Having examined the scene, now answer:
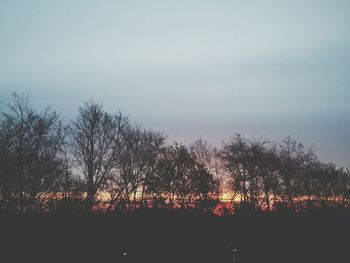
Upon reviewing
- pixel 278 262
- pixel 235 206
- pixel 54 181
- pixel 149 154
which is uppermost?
pixel 149 154

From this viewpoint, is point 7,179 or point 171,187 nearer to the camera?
point 7,179

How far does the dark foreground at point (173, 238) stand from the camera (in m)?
22.3

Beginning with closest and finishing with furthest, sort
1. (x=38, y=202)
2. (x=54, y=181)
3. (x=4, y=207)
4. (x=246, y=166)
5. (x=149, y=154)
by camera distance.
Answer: (x=4, y=207) → (x=38, y=202) → (x=54, y=181) → (x=149, y=154) → (x=246, y=166)

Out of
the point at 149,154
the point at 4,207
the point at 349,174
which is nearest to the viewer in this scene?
the point at 4,207

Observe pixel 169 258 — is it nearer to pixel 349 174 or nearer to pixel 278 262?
pixel 278 262

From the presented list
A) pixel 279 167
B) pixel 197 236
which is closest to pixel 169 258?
pixel 197 236

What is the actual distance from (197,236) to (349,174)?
60.1m

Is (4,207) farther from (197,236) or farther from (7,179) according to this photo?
(197,236)

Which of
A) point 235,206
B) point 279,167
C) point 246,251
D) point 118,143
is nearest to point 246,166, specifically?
point 279,167

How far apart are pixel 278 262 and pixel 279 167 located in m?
32.7

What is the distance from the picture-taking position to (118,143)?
137ft

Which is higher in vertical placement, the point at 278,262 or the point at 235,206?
the point at 235,206

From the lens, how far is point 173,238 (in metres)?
28.2

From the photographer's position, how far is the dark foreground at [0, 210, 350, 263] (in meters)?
22.3
